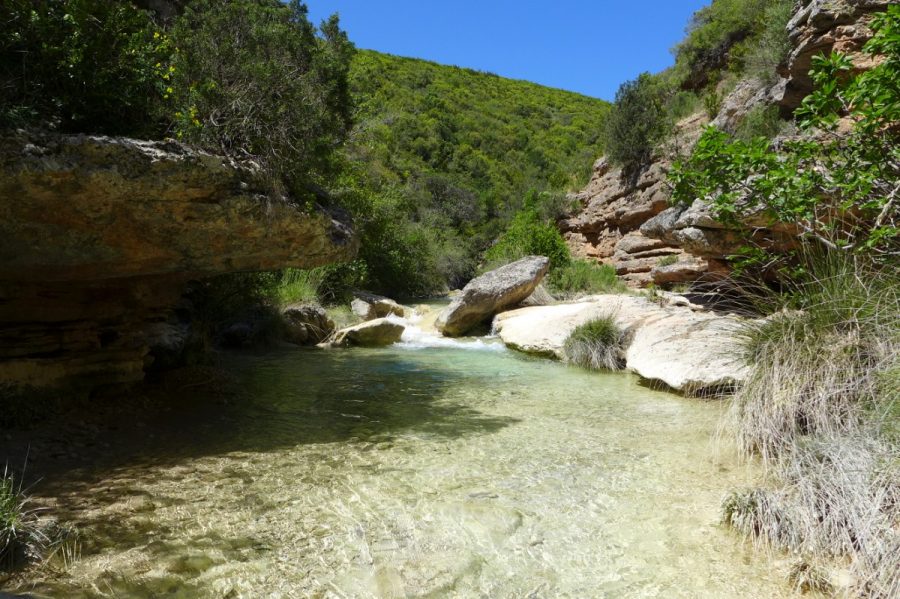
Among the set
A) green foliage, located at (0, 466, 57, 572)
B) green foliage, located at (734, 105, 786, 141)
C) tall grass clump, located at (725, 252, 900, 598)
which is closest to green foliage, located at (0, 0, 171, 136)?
green foliage, located at (0, 466, 57, 572)

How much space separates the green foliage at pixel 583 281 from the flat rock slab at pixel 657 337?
3331 mm

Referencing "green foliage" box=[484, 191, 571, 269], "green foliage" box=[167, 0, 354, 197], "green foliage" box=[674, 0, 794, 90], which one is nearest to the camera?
"green foliage" box=[167, 0, 354, 197]

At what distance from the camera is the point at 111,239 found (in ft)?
13.9

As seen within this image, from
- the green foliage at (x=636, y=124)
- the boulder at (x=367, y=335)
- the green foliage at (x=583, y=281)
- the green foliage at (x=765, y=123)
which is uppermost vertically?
the green foliage at (x=636, y=124)

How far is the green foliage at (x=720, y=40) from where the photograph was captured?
53.4 feet

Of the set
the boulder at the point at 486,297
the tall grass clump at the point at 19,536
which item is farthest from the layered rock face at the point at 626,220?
the tall grass clump at the point at 19,536

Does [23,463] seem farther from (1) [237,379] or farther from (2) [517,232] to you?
(2) [517,232]

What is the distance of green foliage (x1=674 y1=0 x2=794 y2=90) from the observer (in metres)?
16.3

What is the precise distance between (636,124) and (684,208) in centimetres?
910

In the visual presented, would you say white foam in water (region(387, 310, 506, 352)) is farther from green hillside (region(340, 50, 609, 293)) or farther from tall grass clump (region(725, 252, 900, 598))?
tall grass clump (region(725, 252, 900, 598))

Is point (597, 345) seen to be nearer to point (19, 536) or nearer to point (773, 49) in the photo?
point (19, 536)

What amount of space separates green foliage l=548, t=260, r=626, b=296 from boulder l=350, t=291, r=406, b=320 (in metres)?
4.56

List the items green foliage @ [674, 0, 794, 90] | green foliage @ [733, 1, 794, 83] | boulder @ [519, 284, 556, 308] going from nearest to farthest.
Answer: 1. green foliage @ [733, 1, 794, 83]
2. boulder @ [519, 284, 556, 308]
3. green foliage @ [674, 0, 794, 90]

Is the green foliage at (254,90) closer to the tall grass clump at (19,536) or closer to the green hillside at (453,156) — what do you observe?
the tall grass clump at (19,536)
